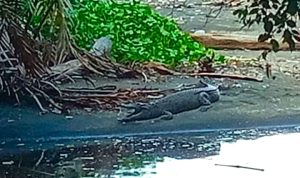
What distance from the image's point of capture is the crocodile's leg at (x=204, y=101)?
7430 mm

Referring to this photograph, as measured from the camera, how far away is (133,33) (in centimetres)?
968

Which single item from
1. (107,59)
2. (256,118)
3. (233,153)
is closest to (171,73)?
(107,59)

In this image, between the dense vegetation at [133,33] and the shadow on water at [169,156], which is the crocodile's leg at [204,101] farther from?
the dense vegetation at [133,33]

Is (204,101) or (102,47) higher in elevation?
(102,47)

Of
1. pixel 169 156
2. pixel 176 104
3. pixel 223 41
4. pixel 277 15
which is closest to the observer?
pixel 277 15

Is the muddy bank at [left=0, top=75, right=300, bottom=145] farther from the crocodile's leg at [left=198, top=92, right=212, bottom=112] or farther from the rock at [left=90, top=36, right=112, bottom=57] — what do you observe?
the rock at [left=90, top=36, right=112, bottom=57]

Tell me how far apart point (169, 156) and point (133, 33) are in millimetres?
3723

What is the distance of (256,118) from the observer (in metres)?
7.21

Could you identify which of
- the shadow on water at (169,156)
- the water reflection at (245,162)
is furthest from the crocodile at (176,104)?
the water reflection at (245,162)

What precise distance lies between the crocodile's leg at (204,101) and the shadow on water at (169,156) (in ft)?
1.87

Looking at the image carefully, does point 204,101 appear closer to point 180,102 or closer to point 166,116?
point 180,102

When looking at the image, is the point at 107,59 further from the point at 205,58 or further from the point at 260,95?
the point at 260,95

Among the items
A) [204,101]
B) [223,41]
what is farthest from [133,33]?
[204,101]

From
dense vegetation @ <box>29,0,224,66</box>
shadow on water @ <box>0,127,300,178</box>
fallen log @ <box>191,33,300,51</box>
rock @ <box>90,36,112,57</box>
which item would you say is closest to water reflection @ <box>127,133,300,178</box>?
shadow on water @ <box>0,127,300,178</box>
